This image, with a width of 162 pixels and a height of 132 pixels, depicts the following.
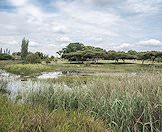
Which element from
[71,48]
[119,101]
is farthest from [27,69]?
[71,48]

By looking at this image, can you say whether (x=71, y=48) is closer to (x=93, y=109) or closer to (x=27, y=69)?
(x=27, y=69)

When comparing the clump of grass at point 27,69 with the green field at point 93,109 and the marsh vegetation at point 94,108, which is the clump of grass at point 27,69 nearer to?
the marsh vegetation at point 94,108

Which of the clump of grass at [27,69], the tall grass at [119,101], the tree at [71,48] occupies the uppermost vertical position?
the tree at [71,48]

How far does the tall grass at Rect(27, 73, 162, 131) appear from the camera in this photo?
20.4 ft

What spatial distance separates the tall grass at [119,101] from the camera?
623cm

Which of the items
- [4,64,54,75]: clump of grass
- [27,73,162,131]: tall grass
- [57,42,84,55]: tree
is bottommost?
[4,64,54,75]: clump of grass

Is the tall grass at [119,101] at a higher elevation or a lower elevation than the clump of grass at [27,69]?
higher

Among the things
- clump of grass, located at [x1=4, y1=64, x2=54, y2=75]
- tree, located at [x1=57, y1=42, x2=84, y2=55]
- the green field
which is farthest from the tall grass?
tree, located at [x1=57, y1=42, x2=84, y2=55]

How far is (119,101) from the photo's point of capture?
263 inches

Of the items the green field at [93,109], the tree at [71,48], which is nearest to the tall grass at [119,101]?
the green field at [93,109]

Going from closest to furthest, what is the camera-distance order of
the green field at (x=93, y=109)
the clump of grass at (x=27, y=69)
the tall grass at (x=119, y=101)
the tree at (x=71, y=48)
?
the green field at (x=93, y=109)
the tall grass at (x=119, y=101)
the clump of grass at (x=27, y=69)
the tree at (x=71, y=48)

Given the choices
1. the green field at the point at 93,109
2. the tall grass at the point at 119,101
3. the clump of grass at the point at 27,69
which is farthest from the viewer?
the clump of grass at the point at 27,69

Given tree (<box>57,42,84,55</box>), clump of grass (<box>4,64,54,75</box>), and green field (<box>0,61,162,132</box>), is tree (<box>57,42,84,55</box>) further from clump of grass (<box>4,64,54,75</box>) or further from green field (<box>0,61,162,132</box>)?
green field (<box>0,61,162,132</box>)

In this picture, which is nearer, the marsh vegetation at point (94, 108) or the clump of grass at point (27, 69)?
the marsh vegetation at point (94, 108)
